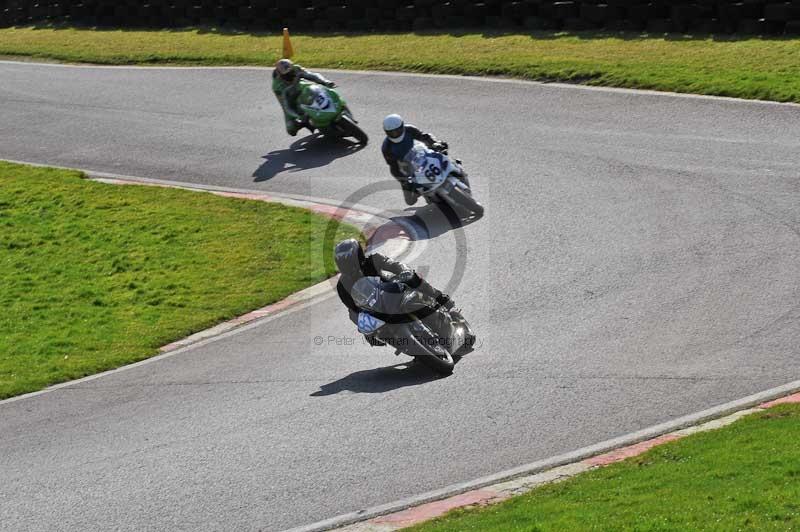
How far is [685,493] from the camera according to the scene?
738cm

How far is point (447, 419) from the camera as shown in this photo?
1012cm

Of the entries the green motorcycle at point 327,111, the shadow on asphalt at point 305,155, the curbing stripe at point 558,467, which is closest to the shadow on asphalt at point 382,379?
the curbing stripe at point 558,467

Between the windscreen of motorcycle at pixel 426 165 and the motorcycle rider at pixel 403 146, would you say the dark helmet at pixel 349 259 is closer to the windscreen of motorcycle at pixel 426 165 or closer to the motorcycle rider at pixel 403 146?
the windscreen of motorcycle at pixel 426 165

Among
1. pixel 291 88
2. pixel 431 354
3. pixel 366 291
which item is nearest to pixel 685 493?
pixel 431 354

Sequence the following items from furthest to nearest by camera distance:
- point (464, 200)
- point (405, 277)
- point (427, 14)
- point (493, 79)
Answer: point (427, 14), point (493, 79), point (464, 200), point (405, 277)

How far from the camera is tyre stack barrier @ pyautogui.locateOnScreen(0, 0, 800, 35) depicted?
74.9ft

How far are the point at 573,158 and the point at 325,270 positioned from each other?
4.83 m

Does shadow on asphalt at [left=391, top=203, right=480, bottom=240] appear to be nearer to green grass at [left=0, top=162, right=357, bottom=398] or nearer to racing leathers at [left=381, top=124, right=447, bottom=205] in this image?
racing leathers at [left=381, top=124, right=447, bottom=205]

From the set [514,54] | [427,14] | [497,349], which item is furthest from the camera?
[427,14]

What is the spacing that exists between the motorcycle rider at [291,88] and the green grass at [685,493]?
13.2 m

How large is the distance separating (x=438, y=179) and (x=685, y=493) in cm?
944

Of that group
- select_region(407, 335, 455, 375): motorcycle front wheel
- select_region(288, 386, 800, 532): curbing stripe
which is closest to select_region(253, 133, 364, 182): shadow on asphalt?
select_region(407, 335, 455, 375): motorcycle front wheel

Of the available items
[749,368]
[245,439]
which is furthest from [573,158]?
[245,439]

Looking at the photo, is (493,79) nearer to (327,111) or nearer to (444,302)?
(327,111)
